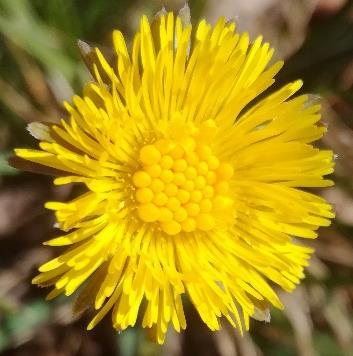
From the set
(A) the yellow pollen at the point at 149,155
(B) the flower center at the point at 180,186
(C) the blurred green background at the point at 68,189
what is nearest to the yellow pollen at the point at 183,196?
(B) the flower center at the point at 180,186

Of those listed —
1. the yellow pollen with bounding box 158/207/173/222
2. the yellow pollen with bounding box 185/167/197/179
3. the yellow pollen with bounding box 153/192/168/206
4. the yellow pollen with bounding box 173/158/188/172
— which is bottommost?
the yellow pollen with bounding box 158/207/173/222

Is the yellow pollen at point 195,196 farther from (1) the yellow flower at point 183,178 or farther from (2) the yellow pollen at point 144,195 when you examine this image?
(2) the yellow pollen at point 144,195

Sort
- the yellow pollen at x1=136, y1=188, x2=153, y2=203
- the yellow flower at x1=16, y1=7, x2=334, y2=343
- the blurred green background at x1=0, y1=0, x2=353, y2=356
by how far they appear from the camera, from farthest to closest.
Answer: the blurred green background at x1=0, y1=0, x2=353, y2=356 < the yellow pollen at x1=136, y1=188, x2=153, y2=203 < the yellow flower at x1=16, y1=7, x2=334, y2=343

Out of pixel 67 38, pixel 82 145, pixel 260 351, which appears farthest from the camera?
pixel 260 351

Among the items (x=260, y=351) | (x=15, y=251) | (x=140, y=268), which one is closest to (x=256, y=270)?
(x=140, y=268)

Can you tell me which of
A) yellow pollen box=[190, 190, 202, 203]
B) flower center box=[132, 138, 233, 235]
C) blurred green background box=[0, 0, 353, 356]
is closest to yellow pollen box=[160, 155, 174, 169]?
flower center box=[132, 138, 233, 235]

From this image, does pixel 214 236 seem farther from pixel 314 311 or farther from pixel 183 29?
pixel 314 311

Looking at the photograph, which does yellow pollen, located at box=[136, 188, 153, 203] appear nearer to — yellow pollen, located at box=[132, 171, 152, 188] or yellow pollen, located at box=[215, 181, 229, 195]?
yellow pollen, located at box=[132, 171, 152, 188]

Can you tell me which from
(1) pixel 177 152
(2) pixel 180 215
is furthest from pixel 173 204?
(1) pixel 177 152
